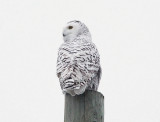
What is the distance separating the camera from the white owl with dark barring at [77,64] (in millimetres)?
3865

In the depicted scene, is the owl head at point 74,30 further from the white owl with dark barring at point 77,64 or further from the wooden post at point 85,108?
the wooden post at point 85,108

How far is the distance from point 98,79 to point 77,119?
1.98 m

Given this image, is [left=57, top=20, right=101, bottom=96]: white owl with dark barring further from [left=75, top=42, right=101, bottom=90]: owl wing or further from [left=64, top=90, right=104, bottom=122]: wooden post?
[left=64, top=90, right=104, bottom=122]: wooden post

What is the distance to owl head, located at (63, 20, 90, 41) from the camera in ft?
18.8

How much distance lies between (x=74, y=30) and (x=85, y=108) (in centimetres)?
Result: 274

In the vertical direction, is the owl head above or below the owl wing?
above

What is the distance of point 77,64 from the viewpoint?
4203 mm

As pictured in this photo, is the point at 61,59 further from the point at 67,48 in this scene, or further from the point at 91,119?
the point at 91,119

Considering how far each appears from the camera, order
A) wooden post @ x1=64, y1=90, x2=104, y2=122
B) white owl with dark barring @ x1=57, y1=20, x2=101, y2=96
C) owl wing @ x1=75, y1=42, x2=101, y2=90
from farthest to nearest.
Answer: owl wing @ x1=75, y1=42, x2=101, y2=90
white owl with dark barring @ x1=57, y1=20, x2=101, y2=96
wooden post @ x1=64, y1=90, x2=104, y2=122

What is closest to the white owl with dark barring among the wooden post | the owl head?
the owl head

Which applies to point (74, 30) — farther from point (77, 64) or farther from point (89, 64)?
point (77, 64)

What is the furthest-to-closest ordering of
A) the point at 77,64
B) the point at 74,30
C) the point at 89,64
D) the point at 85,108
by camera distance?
1. the point at 74,30
2. the point at 89,64
3. the point at 77,64
4. the point at 85,108

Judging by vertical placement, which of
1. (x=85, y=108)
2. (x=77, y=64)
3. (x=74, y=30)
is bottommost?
(x=85, y=108)

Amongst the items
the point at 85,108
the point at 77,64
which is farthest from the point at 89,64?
the point at 85,108
